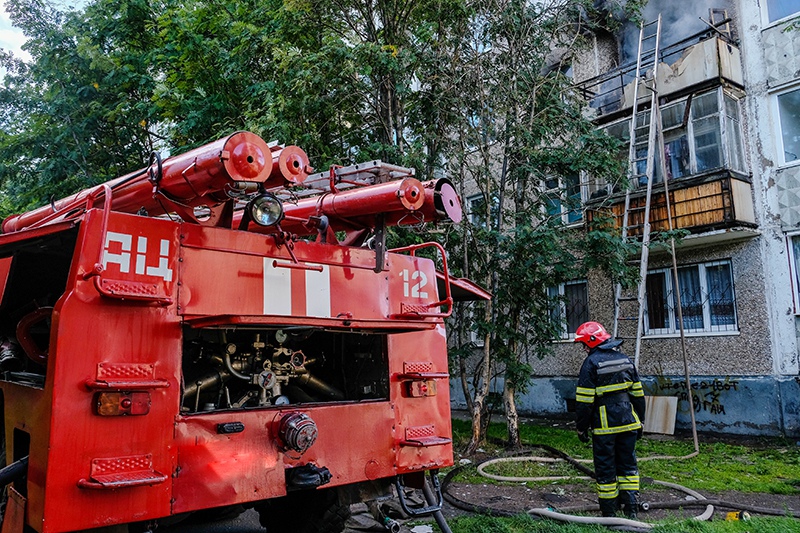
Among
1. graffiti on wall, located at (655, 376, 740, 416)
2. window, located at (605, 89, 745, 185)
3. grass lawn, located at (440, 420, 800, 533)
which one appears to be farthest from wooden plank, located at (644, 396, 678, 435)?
window, located at (605, 89, 745, 185)

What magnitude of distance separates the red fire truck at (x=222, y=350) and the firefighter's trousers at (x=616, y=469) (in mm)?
1820

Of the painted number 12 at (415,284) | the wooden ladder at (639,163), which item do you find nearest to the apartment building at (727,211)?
the wooden ladder at (639,163)

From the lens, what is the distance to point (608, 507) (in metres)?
5.45

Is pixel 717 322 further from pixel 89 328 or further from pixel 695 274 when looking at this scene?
pixel 89 328

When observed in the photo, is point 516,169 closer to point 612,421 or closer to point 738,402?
point 612,421

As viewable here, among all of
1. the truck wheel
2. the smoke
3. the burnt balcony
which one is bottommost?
the truck wheel

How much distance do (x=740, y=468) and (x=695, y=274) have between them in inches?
196

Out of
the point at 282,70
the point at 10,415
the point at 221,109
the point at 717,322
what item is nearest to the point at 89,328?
the point at 10,415

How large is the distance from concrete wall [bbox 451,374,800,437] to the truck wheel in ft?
20.1

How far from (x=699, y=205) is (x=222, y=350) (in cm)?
1031

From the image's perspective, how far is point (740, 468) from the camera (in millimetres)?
8164

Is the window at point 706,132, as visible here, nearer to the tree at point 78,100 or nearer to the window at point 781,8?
the window at point 781,8

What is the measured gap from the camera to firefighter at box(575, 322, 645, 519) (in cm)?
552

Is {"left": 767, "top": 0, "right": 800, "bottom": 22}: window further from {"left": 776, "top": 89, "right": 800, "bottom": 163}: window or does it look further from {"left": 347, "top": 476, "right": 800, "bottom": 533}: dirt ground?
{"left": 347, "top": 476, "right": 800, "bottom": 533}: dirt ground
